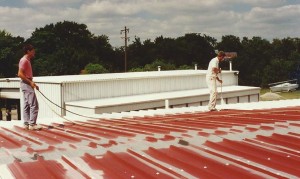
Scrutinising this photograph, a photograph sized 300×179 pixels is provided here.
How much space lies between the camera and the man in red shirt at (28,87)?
784cm

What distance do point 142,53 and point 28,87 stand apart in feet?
239

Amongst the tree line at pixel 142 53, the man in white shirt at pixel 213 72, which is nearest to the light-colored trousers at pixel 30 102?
the man in white shirt at pixel 213 72

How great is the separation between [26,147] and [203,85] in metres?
26.8


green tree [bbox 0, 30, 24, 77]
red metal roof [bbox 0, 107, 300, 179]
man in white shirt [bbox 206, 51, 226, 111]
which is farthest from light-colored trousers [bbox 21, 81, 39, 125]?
green tree [bbox 0, 30, 24, 77]

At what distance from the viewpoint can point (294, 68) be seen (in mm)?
62344

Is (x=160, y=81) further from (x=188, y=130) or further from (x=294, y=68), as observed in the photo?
(x=294, y=68)

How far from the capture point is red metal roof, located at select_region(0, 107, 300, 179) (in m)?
4.36

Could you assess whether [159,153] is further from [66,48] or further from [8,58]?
[66,48]

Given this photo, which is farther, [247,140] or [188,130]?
[188,130]

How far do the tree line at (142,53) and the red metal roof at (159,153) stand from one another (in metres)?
49.2

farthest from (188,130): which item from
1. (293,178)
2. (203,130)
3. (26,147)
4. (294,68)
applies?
(294,68)

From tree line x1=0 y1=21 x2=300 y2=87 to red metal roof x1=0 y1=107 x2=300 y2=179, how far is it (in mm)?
49184

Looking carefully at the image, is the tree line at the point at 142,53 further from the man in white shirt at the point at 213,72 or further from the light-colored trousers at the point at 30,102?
the light-colored trousers at the point at 30,102

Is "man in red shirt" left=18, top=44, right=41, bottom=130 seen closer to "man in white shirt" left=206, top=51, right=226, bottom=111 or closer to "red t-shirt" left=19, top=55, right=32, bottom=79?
"red t-shirt" left=19, top=55, right=32, bottom=79
